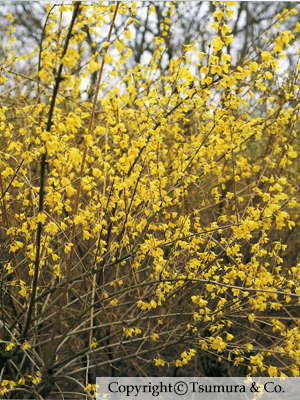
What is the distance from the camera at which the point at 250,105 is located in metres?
4.73

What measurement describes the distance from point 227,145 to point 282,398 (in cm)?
354

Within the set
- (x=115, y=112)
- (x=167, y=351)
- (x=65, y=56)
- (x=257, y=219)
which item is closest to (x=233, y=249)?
(x=257, y=219)

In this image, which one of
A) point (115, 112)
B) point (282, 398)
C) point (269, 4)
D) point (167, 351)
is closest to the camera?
point (115, 112)

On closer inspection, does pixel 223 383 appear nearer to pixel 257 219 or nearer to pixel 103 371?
pixel 103 371

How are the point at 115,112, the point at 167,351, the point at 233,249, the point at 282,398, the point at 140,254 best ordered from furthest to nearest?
the point at 167,351 < the point at 282,398 < the point at 140,254 < the point at 233,249 < the point at 115,112

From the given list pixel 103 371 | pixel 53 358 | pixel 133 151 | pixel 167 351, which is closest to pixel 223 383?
pixel 167 351

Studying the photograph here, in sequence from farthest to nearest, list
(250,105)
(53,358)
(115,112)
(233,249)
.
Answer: (250,105) → (53,358) → (233,249) → (115,112)

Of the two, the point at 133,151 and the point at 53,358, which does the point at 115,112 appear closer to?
the point at 133,151

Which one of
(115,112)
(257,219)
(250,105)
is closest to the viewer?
(115,112)

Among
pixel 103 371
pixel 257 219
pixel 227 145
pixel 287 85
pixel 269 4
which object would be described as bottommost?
pixel 103 371

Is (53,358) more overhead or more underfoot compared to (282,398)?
more overhead

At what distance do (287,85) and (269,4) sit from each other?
5761 mm

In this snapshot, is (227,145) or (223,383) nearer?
(227,145)

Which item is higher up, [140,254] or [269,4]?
[269,4]
